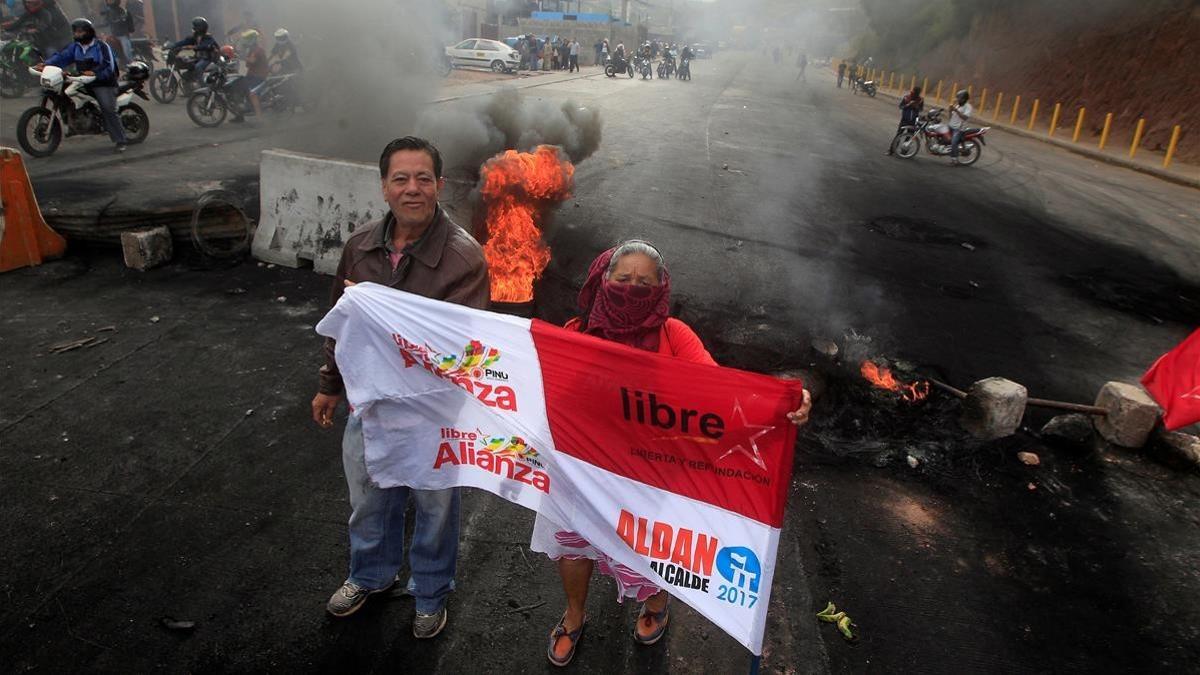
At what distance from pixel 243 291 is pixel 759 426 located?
17.3ft

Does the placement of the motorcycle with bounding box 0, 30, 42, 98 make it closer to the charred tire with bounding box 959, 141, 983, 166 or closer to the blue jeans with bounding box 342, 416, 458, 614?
the blue jeans with bounding box 342, 416, 458, 614

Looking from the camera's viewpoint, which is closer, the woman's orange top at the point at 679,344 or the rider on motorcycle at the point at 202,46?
the woman's orange top at the point at 679,344

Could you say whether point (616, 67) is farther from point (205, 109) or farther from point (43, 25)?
point (205, 109)

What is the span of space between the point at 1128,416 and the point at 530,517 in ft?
12.8

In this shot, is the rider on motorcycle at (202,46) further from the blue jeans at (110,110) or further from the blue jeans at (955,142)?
the blue jeans at (955,142)

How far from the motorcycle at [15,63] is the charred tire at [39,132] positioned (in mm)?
5347

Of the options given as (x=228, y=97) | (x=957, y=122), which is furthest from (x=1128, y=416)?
(x=228, y=97)

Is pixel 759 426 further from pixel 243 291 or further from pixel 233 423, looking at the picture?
pixel 243 291

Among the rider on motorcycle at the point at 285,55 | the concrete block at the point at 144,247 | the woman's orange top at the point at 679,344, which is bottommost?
the concrete block at the point at 144,247

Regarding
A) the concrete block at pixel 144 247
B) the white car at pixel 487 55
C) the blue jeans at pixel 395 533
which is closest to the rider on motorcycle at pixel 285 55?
the concrete block at pixel 144 247

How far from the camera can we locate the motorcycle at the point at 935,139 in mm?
15523

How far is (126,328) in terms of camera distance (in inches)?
204

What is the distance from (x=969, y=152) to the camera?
51.3ft

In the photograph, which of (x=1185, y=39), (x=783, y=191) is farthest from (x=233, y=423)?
(x=1185, y=39)
